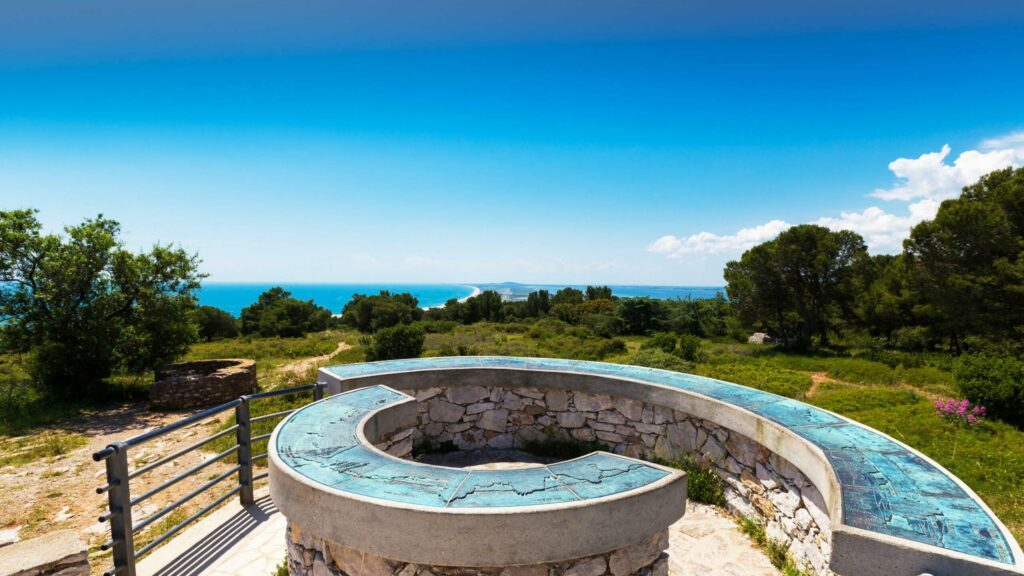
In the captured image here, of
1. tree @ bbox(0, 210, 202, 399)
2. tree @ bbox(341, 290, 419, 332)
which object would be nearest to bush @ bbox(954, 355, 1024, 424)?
tree @ bbox(0, 210, 202, 399)

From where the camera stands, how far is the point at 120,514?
12.3 feet

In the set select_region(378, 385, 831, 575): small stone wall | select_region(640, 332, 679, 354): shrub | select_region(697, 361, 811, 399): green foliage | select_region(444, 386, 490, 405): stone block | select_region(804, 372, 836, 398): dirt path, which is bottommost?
select_region(804, 372, 836, 398): dirt path

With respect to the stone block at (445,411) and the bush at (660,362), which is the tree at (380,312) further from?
the stone block at (445,411)

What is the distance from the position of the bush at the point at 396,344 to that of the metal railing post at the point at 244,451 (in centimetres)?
1241

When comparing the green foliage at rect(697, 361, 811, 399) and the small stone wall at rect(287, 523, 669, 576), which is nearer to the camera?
the small stone wall at rect(287, 523, 669, 576)

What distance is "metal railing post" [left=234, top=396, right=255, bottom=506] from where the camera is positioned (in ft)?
17.3

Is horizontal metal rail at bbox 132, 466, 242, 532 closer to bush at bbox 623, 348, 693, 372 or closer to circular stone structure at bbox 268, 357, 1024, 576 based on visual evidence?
circular stone structure at bbox 268, 357, 1024, 576

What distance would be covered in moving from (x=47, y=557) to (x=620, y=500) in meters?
3.66

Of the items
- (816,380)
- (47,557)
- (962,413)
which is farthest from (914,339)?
(47,557)

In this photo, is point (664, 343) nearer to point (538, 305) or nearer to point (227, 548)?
point (227, 548)

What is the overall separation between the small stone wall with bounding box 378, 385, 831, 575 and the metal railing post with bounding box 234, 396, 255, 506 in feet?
4.86

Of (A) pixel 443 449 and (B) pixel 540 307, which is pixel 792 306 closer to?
(A) pixel 443 449

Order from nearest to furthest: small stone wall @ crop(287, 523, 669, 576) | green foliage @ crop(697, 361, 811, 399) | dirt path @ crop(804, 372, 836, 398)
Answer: small stone wall @ crop(287, 523, 669, 576)
green foliage @ crop(697, 361, 811, 399)
dirt path @ crop(804, 372, 836, 398)

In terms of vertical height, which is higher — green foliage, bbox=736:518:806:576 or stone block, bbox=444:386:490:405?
stone block, bbox=444:386:490:405
